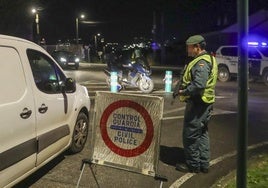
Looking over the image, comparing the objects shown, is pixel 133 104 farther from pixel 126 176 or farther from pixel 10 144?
pixel 126 176

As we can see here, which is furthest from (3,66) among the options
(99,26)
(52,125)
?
(99,26)

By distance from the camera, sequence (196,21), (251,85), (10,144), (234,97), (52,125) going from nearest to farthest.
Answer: (10,144) → (52,125) → (234,97) → (251,85) → (196,21)

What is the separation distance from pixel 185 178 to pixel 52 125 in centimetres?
188

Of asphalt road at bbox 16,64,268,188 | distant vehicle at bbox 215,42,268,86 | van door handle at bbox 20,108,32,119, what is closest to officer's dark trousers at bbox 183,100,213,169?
asphalt road at bbox 16,64,268,188

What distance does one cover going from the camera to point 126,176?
6.39 m

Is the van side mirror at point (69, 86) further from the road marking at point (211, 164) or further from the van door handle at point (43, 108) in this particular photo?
the road marking at point (211, 164)

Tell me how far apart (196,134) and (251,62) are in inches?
599

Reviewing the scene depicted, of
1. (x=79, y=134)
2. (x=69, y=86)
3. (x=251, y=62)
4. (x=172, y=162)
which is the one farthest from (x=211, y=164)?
(x=251, y=62)

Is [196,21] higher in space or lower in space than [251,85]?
higher

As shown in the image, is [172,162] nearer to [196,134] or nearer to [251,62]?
[196,134]

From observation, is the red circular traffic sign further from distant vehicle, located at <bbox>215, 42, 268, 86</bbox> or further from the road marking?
distant vehicle, located at <bbox>215, 42, 268, 86</bbox>

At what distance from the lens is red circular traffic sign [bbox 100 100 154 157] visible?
16.0 ft

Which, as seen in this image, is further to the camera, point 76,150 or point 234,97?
point 234,97

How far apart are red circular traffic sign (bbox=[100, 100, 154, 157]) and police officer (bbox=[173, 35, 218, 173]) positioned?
4.71 feet
